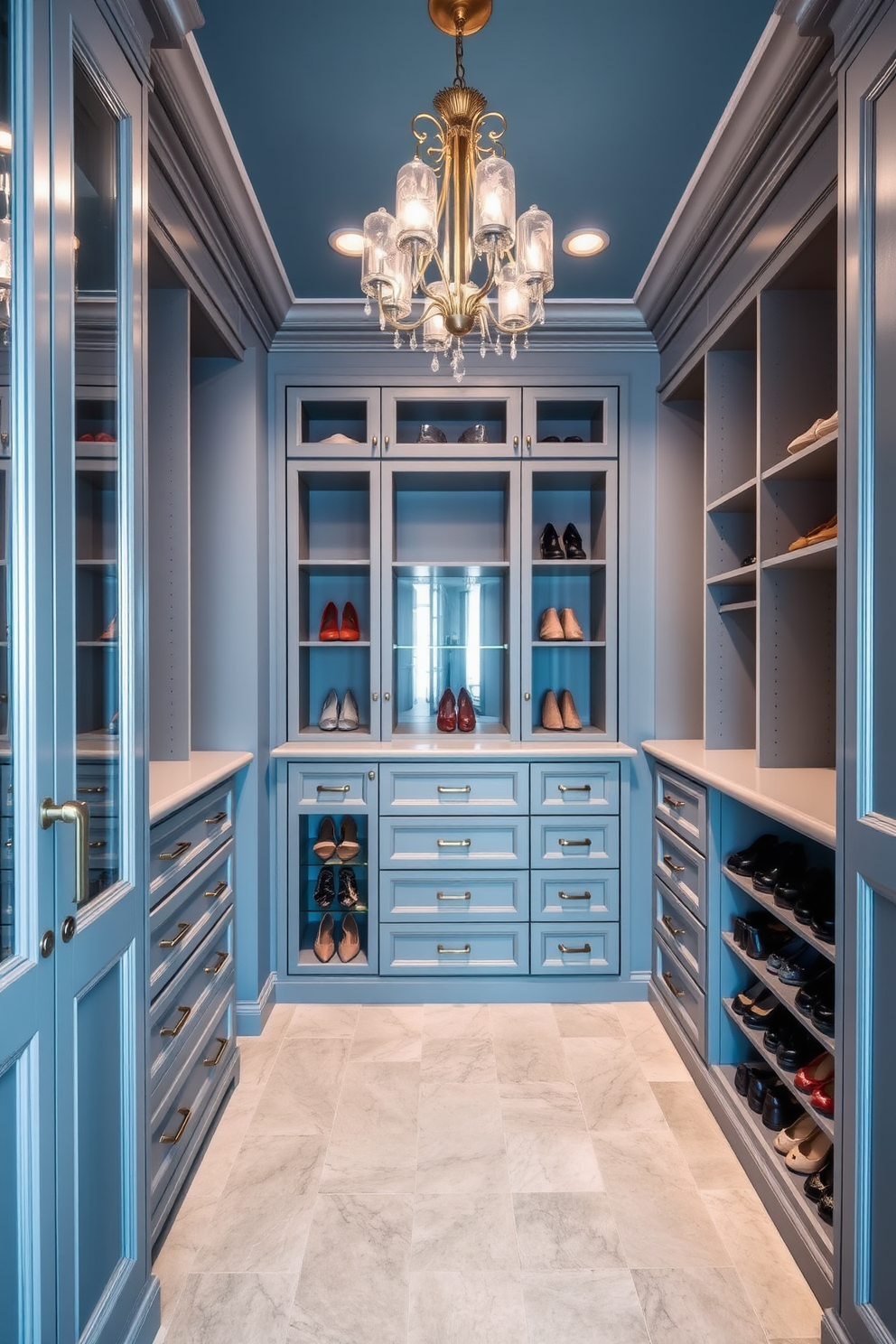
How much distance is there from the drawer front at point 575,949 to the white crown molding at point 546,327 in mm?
2278

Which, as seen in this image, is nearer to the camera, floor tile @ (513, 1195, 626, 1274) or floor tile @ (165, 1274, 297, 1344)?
floor tile @ (165, 1274, 297, 1344)

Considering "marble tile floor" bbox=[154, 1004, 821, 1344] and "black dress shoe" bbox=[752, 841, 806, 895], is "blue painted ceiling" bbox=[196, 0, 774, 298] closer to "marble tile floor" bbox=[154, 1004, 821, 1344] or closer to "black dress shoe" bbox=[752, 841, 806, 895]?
"black dress shoe" bbox=[752, 841, 806, 895]

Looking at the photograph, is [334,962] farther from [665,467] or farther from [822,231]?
[822,231]

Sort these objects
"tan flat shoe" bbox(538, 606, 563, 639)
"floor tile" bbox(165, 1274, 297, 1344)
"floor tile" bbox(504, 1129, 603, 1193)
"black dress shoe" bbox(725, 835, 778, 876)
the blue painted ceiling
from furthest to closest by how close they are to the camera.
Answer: "tan flat shoe" bbox(538, 606, 563, 639) → "black dress shoe" bbox(725, 835, 778, 876) → "floor tile" bbox(504, 1129, 603, 1193) → the blue painted ceiling → "floor tile" bbox(165, 1274, 297, 1344)

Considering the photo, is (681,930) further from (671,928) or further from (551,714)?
(551,714)

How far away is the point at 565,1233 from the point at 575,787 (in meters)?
1.49

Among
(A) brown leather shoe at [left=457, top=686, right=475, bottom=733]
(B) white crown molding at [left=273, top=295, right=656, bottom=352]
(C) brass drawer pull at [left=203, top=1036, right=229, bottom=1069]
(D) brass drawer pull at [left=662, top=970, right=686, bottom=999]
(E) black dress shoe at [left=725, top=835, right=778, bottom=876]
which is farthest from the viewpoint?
(A) brown leather shoe at [left=457, top=686, right=475, bottom=733]

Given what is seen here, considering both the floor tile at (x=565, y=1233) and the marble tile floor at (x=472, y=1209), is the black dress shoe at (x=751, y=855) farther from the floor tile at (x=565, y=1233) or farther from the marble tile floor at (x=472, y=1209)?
the floor tile at (x=565, y=1233)

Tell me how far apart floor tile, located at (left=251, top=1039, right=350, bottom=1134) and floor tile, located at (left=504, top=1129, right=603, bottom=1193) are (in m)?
0.54

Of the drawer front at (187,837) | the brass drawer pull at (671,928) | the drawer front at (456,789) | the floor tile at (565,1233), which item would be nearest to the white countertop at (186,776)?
the drawer front at (187,837)

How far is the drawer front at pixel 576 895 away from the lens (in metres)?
2.96

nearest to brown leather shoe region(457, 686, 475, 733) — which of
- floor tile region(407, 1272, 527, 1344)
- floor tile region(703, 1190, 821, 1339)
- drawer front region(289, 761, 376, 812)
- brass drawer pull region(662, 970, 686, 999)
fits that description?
drawer front region(289, 761, 376, 812)

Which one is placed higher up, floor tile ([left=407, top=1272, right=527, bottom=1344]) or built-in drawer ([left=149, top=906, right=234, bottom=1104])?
built-in drawer ([left=149, top=906, right=234, bottom=1104])

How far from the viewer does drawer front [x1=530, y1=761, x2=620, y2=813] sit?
296 centimetres
